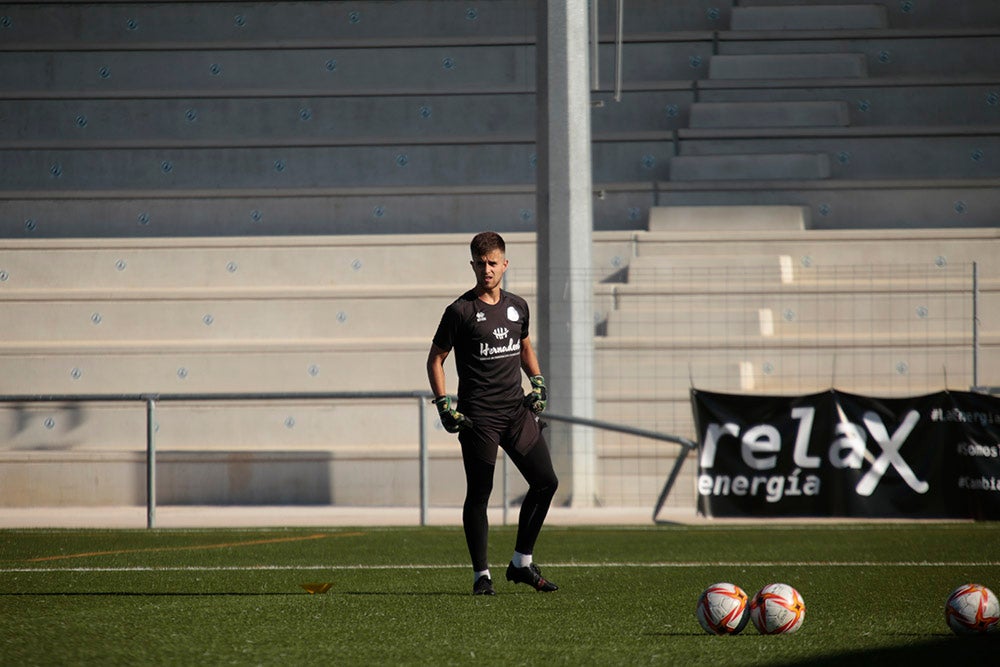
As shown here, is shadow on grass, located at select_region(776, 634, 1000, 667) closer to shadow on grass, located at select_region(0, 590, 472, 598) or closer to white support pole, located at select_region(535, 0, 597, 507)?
shadow on grass, located at select_region(0, 590, 472, 598)

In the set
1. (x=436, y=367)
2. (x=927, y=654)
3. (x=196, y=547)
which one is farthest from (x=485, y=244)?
(x=196, y=547)

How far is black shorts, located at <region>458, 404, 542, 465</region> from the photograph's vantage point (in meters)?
7.66

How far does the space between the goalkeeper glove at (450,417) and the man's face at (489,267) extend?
2.09 feet

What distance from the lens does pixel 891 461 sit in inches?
551

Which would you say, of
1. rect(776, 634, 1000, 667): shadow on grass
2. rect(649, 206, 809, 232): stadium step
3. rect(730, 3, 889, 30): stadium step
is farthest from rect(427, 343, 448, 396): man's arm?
rect(730, 3, 889, 30): stadium step

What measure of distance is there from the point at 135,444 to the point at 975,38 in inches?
534

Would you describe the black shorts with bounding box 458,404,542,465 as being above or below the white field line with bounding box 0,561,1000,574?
above

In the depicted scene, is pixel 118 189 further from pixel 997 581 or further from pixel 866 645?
pixel 866 645

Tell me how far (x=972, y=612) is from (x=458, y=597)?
276 cm

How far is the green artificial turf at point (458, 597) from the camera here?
5.61 meters

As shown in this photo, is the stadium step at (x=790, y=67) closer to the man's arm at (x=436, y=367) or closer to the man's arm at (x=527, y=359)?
the man's arm at (x=527, y=359)

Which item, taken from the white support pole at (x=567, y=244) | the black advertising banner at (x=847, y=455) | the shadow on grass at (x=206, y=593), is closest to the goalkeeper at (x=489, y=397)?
the shadow on grass at (x=206, y=593)

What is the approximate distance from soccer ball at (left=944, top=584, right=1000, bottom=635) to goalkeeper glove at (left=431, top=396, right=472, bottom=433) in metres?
2.57

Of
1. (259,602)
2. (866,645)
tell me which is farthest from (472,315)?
(866,645)
